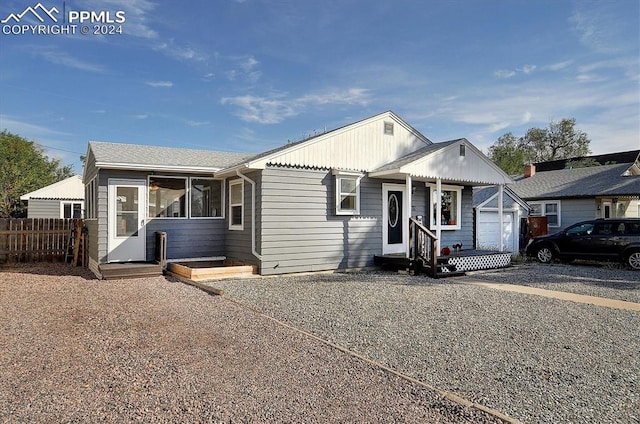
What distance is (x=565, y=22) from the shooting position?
12039mm

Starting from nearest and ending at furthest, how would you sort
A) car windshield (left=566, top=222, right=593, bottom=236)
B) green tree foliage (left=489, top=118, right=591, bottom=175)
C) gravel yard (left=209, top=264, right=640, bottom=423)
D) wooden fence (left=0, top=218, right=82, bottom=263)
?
gravel yard (left=209, top=264, right=640, bottom=423) < wooden fence (left=0, top=218, right=82, bottom=263) < car windshield (left=566, top=222, right=593, bottom=236) < green tree foliage (left=489, top=118, right=591, bottom=175)

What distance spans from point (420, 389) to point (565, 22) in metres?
13.3

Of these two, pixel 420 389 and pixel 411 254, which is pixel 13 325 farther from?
pixel 411 254

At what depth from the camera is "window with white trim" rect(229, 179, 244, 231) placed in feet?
34.5

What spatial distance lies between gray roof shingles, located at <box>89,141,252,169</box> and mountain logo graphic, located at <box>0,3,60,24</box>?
3919 millimetres

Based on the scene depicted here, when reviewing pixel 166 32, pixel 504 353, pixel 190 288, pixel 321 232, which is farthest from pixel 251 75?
pixel 504 353

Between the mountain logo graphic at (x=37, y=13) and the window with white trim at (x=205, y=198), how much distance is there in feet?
21.1

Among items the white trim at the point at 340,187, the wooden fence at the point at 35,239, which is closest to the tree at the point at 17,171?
the wooden fence at the point at 35,239

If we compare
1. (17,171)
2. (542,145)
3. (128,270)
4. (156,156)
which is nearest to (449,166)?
(156,156)

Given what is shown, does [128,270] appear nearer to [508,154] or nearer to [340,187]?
[340,187]

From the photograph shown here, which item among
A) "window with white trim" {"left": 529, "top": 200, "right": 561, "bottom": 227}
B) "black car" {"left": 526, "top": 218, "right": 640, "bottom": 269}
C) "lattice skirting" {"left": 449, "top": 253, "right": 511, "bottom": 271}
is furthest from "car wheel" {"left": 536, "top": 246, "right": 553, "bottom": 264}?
"window with white trim" {"left": 529, "top": 200, "right": 561, "bottom": 227}

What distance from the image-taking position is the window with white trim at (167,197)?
10378mm

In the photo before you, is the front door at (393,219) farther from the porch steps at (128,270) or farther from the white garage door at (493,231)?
the porch steps at (128,270)

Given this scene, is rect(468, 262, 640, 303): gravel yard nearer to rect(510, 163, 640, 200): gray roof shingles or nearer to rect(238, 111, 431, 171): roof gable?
rect(238, 111, 431, 171): roof gable
